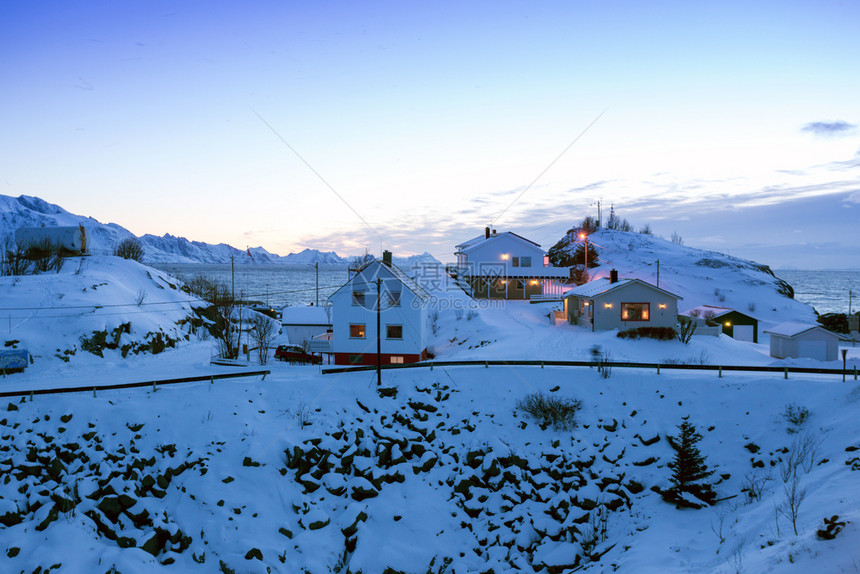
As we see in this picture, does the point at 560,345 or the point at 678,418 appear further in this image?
the point at 560,345

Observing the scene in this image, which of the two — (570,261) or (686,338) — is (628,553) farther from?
(570,261)

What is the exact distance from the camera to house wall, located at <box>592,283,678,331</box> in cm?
3912

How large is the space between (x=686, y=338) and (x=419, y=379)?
2602 centimetres

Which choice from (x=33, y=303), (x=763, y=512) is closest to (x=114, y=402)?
(x=33, y=303)

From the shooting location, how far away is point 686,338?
3797 cm

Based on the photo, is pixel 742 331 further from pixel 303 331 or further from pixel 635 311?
pixel 303 331

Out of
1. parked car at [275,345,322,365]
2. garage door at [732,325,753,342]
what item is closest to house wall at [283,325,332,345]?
parked car at [275,345,322,365]

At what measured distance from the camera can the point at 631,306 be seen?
3984cm

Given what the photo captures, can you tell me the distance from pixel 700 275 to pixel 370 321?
3643 inches

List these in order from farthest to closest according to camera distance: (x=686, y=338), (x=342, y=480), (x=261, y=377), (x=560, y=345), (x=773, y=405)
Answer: (x=686, y=338) < (x=560, y=345) < (x=261, y=377) < (x=773, y=405) < (x=342, y=480)

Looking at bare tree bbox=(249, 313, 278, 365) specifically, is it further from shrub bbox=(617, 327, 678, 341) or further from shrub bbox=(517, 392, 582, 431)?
shrub bbox=(617, 327, 678, 341)

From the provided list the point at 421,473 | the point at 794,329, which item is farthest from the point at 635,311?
the point at 421,473

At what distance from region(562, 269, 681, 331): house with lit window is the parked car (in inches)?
1048

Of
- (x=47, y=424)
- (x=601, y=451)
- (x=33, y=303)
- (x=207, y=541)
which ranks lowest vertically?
(x=207, y=541)
